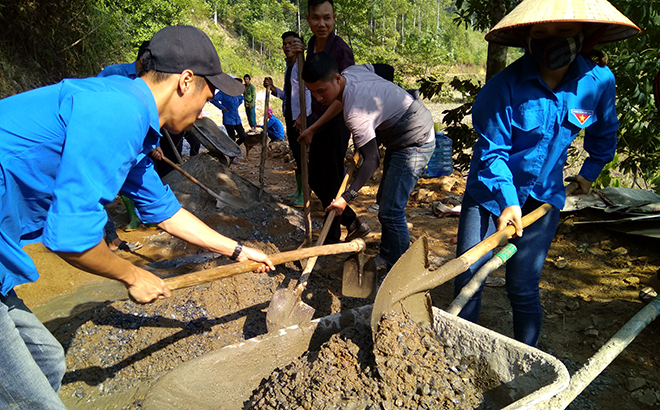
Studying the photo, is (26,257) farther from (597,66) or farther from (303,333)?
(597,66)

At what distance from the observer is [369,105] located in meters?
2.85

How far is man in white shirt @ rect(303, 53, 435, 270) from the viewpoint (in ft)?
9.28

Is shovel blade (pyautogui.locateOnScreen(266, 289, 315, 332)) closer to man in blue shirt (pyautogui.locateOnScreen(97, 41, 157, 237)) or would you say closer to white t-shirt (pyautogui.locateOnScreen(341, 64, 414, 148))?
white t-shirt (pyautogui.locateOnScreen(341, 64, 414, 148))

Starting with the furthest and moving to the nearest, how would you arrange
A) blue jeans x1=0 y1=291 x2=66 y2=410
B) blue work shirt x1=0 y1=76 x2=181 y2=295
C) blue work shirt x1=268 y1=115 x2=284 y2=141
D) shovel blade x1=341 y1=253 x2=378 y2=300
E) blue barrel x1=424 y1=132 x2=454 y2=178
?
blue work shirt x1=268 y1=115 x2=284 y2=141 → blue barrel x1=424 y1=132 x2=454 y2=178 → shovel blade x1=341 y1=253 x2=378 y2=300 → blue jeans x1=0 y1=291 x2=66 y2=410 → blue work shirt x1=0 y1=76 x2=181 y2=295

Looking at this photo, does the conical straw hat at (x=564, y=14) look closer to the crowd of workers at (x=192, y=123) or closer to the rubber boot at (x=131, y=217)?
the crowd of workers at (x=192, y=123)

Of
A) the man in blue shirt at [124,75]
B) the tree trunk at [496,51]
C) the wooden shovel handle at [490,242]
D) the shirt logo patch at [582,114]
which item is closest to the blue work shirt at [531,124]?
the shirt logo patch at [582,114]

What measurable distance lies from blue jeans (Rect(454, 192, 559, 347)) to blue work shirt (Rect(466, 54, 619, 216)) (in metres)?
0.09

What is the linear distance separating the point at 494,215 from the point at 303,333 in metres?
1.19

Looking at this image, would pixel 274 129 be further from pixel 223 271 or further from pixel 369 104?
pixel 223 271

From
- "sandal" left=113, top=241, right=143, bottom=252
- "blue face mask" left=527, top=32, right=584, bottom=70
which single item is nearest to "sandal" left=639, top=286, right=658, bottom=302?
"blue face mask" left=527, top=32, right=584, bottom=70

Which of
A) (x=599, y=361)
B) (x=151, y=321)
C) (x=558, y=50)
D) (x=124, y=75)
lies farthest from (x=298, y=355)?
A: (x=124, y=75)

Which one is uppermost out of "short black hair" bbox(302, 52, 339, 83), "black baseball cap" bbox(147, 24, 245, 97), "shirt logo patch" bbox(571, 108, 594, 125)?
"black baseball cap" bbox(147, 24, 245, 97)

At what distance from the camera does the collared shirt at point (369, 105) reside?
9.07 feet

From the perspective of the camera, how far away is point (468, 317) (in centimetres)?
222
